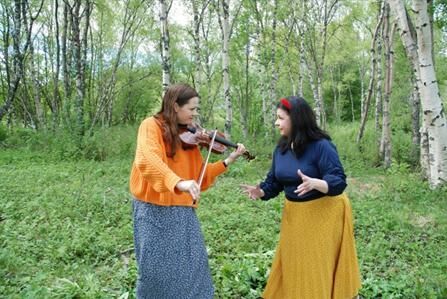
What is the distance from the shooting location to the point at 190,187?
89.0 inches

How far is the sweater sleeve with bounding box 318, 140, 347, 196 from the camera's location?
111 inches

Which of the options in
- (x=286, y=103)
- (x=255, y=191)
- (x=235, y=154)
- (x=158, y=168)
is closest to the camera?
(x=158, y=168)

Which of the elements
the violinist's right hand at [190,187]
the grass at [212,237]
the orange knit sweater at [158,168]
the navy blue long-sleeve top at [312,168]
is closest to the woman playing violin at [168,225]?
the orange knit sweater at [158,168]

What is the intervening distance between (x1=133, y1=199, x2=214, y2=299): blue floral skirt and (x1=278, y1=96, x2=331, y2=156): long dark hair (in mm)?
972

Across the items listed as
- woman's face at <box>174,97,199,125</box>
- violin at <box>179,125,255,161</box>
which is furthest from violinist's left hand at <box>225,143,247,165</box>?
woman's face at <box>174,97,199,125</box>

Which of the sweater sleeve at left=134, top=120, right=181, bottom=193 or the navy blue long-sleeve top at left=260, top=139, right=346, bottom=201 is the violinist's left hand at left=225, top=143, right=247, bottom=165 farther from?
the sweater sleeve at left=134, top=120, right=181, bottom=193

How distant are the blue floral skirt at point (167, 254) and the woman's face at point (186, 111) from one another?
0.60 metres

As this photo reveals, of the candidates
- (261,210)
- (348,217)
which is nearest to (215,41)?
(261,210)

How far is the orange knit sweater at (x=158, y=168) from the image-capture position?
7.90 feet

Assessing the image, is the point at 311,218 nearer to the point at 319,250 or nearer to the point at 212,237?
the point at 319,250

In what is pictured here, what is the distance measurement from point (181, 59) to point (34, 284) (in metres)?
27.7

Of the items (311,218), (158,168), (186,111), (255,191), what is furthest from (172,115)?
(311,218)

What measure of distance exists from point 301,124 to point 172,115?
3.12ft

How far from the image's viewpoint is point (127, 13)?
766 inches
